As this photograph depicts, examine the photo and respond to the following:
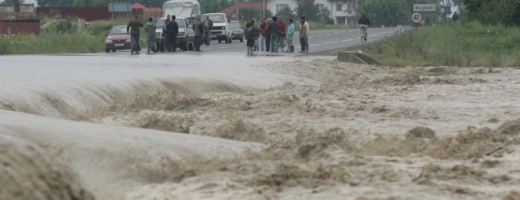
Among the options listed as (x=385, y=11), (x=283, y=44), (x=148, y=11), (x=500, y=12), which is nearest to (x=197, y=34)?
(x=283, y=44)

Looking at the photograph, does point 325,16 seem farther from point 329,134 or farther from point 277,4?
point 329,134

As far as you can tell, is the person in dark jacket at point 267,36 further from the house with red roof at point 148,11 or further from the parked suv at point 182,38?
the house with red roof at point 148,11

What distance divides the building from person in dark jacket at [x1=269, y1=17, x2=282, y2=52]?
135 m

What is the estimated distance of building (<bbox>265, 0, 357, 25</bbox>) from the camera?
592 ft

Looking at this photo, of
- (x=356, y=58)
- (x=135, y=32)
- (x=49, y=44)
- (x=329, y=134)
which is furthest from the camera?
(x=49, y=44)

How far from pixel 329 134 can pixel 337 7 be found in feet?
559

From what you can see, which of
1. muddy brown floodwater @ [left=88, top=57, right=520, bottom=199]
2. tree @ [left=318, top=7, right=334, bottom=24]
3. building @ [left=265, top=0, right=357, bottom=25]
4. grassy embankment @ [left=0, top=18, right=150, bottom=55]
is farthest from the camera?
building @ [left=265, top=0, right=357, bottom=25]

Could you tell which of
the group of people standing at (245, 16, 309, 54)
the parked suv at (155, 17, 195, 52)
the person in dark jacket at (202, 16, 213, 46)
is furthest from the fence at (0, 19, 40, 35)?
the group of people standing at (245, 16, 309, 54)

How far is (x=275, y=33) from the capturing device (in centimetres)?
4444

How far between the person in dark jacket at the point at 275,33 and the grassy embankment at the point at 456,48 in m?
3.11

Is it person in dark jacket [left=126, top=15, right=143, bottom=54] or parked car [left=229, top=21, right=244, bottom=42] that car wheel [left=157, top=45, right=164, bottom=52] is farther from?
parked car [left=229, top=21, right=244, bottom=42]

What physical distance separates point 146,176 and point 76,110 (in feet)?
22.2

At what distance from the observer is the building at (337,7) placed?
18038 cm

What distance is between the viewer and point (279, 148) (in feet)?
38.6
